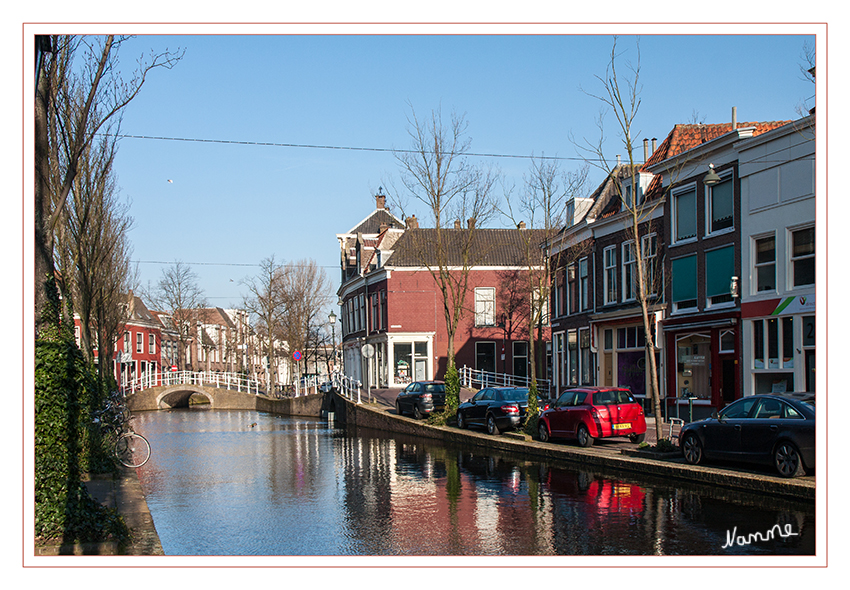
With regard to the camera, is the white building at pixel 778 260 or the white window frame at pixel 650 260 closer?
the white building at pixel 778 260

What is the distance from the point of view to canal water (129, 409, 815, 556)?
31.0ft

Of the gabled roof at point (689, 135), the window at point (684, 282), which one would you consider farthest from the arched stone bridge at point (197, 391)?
the window at point (684, 282)

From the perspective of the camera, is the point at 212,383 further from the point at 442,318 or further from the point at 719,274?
the point at 719,274

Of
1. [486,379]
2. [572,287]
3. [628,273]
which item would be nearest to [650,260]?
[628,273]

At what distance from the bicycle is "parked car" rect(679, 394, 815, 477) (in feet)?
38.1

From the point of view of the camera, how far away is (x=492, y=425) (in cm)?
2489

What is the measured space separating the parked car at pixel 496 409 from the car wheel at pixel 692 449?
883cm

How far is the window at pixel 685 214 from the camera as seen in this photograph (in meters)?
24.9

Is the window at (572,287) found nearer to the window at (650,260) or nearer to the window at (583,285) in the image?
the window at (583,285)

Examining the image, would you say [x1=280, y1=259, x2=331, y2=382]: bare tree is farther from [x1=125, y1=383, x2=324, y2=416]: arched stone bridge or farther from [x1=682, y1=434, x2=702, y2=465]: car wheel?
[x1=682, y1=434, x2=702, y2=465]: car wheel

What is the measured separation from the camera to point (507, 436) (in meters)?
23.4

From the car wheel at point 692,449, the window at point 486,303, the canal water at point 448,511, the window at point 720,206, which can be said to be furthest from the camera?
the window at point 486,303

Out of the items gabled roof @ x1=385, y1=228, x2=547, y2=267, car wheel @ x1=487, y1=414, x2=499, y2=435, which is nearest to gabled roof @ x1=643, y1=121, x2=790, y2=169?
car wheel @ x1=487, y1=414, x2=499, y2=435
